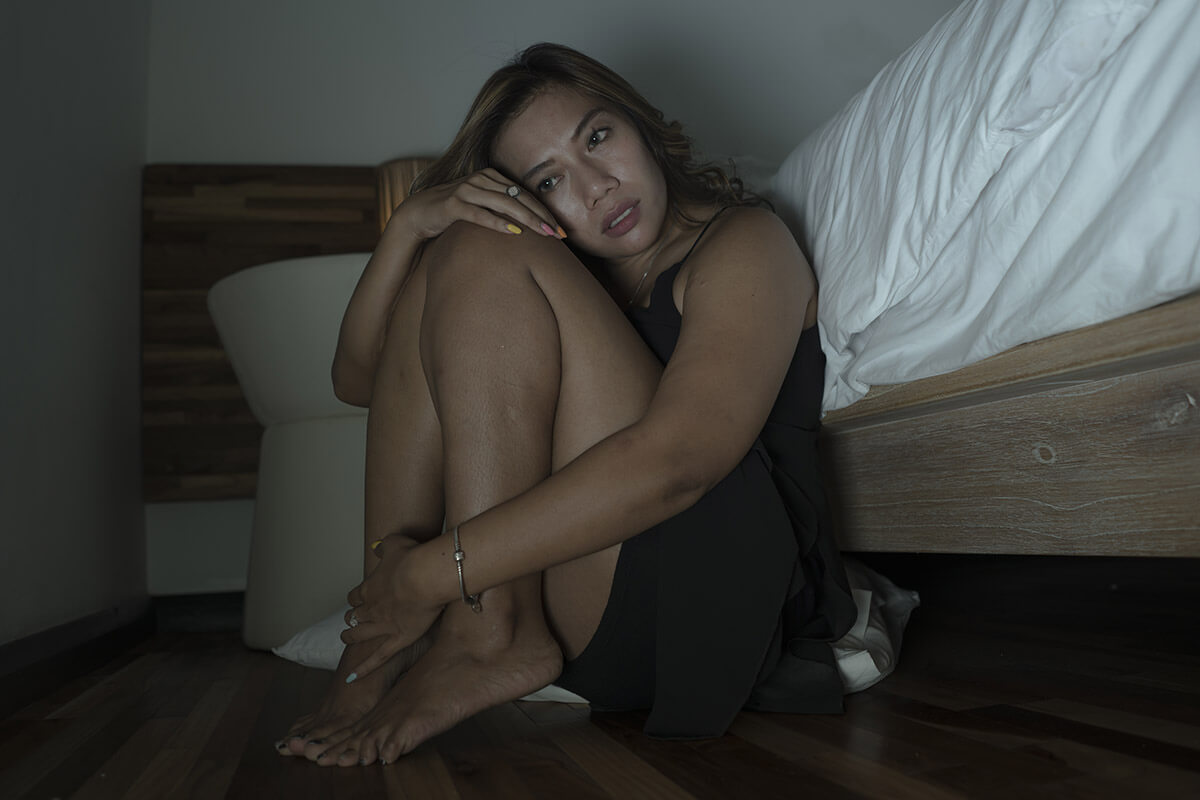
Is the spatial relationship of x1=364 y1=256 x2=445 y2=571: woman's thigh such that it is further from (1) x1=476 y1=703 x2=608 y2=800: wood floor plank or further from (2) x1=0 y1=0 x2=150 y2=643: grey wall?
(2) x1=0 y1=0 x2=150 y2=643: grey wall

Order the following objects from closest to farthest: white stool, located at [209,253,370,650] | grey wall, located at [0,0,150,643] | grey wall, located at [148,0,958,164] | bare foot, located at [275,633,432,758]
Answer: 1. bare foot, located at [275,633,432,758]
2. grey wall, located at [0,0,150,643]
3. white stool, located at [209,253,370,650]
4. grey wall, located at [148,0,958,164]

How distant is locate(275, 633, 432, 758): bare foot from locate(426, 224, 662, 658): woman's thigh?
0.14 metres

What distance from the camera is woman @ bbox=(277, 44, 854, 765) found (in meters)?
0.80

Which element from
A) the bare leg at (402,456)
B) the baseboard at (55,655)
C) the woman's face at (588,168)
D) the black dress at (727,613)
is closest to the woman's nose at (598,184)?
the woman's face at (588,168)

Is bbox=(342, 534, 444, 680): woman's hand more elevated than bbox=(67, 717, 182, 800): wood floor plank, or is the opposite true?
bbox=(342, 534, 444, 680): woman's hand

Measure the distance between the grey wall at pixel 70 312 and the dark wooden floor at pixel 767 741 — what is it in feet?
0.74

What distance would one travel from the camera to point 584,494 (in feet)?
2.53

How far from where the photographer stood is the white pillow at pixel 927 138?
27.4 inches

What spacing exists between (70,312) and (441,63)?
3.73 feet

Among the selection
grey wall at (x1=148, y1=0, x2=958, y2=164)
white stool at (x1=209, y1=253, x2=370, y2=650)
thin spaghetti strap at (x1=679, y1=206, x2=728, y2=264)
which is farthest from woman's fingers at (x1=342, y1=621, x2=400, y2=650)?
grey wall at (x1=148, y1=0, x2=958, y2=164)

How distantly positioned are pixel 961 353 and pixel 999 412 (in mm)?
58

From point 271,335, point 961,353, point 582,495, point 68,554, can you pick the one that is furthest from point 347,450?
point 961,353

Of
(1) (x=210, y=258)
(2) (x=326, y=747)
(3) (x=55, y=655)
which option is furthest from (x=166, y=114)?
(2) (x=326, y=747)

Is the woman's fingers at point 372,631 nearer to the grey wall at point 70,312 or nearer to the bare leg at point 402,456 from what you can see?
the bare leg at point 402,456
